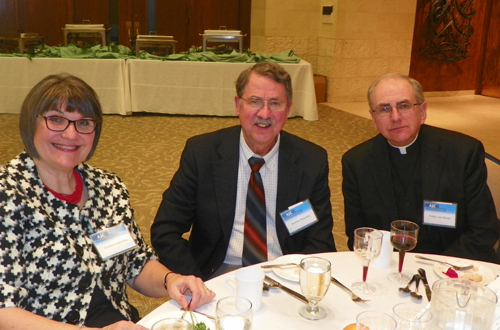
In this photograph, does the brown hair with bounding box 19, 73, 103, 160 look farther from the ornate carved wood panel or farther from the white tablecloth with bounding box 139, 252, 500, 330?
the ornate carved wood panel

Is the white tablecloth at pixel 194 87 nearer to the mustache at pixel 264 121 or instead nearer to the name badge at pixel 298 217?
the mustache at pixel 264 121

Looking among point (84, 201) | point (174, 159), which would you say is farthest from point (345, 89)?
point (84, 201)

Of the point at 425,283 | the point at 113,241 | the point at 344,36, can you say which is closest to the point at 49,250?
the point at 113,241

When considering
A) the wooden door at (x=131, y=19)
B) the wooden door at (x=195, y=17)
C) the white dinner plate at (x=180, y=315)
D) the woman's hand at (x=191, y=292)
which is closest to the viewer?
the white dinner plate at (x=180, y=315)

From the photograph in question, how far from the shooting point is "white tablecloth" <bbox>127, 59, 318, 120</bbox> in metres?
7.00

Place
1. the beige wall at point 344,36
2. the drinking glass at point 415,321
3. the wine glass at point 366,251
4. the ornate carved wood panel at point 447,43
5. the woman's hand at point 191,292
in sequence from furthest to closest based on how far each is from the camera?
the ornate carved wood panel at point 447,43 < the beige wall at point 344,36 < the wine glass at point 366,251 < the woman's hand at point 191,292 < the drinking glass at point 415,321

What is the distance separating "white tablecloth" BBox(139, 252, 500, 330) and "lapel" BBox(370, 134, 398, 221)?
0.67 m

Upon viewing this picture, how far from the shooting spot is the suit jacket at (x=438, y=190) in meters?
2.26

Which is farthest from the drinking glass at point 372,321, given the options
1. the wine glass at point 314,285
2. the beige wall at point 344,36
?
the beige wall at point 344,36

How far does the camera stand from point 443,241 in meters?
2.29

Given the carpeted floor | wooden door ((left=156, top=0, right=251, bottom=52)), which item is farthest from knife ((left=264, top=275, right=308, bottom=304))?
wooden door ((left=156, top=0, right=251, bottom=52))

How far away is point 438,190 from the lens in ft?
7.57

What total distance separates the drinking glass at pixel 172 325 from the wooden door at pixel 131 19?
32.6ft

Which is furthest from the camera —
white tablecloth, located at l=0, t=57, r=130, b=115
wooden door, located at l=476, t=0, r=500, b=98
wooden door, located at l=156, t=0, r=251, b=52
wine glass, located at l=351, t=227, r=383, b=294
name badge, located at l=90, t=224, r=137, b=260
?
wooden door, located at l=156, t=0, r=251, b=52
